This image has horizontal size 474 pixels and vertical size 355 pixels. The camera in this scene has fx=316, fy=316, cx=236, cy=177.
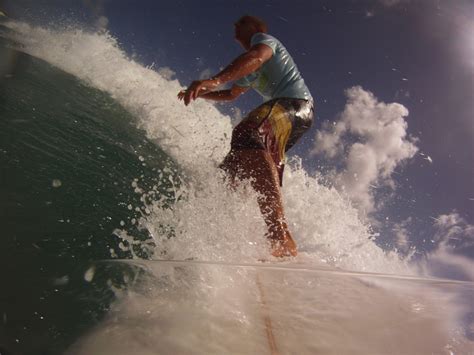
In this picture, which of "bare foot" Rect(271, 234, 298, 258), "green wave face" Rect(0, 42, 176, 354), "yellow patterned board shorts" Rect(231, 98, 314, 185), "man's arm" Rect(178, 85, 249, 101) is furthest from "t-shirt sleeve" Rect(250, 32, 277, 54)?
"green wave face" Rect(0, 42, 176, 354)

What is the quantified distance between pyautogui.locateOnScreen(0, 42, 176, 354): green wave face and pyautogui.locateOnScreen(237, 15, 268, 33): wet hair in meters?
1.67

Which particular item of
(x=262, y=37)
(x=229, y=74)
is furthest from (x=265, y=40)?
(x=229, y=74)

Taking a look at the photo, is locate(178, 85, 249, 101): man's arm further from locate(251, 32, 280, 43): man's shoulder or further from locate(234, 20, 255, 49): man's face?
locate(251, 32, 280, 43): man's shoulder

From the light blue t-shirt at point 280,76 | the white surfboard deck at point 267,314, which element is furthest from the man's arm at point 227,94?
the white surfboard deck at point 267,314

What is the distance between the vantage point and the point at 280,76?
2.38 metres

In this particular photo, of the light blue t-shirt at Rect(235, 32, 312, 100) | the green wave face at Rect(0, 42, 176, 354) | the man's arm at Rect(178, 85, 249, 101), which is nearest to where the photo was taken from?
the green wave face at Rect(0, 42, 176, 354)

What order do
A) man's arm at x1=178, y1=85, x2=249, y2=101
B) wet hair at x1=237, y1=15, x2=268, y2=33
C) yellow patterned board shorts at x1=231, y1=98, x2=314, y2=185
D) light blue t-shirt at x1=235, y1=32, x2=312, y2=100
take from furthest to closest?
man's arm at x1=178, y1=85, x2=249, y2=101 < wet hair at x1=237, y1=15, x2=268, y2=33 < light blue t-shirt at x1=235, y1=32, x2=312, y2=100 < yellow patterned board shorts at x1=231, y1=98, x2=314, y2=185

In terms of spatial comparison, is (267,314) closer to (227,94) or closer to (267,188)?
(267,188)

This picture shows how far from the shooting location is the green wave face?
1.02 metres

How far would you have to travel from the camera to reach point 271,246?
1.94m

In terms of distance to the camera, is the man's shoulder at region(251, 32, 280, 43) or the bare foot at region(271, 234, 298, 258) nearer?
the bare foot at region(271, 234, 298, 258)

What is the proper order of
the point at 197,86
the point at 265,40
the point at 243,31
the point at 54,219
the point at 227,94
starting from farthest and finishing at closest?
the point at 227,94 < the point at 243,31 < the point at 265,40 < the point at 197,86 < the point at 54,219

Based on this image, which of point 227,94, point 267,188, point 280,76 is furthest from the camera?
point 227,94

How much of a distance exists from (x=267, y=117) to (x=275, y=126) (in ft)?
0.29
